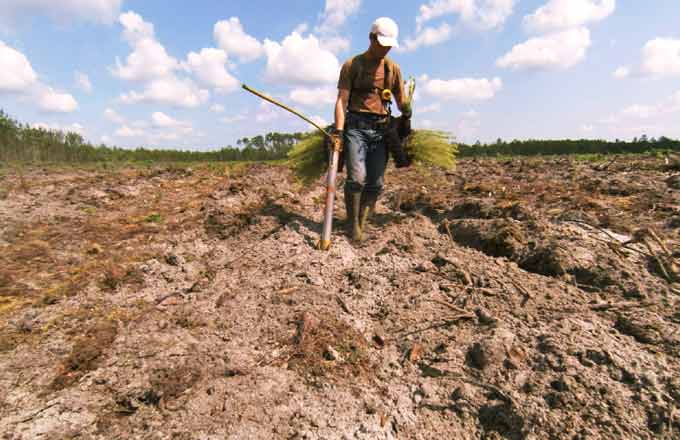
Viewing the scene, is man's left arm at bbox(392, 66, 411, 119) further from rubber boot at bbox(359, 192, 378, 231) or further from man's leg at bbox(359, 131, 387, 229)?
rubber boot at bbox(359, 192, 378, 231)

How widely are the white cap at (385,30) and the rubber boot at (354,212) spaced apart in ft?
4.56

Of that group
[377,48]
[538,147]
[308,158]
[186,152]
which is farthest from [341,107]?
[186,152]

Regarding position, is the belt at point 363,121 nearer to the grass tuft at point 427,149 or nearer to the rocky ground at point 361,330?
the grass tuft at point 427,149

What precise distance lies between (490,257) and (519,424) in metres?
1.41

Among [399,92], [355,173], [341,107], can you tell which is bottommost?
[355,173]

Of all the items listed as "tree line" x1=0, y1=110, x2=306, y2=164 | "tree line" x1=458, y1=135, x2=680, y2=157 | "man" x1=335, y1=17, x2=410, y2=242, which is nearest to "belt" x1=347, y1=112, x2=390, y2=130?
"man" x1=335, y1=17, x2=410, y2=242

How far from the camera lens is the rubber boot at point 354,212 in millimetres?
3495

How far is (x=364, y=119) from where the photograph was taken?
3.62 metres

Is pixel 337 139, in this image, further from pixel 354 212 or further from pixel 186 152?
pixel 186 152

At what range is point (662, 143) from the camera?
752 inches

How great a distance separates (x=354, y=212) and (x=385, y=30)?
170 centimetres

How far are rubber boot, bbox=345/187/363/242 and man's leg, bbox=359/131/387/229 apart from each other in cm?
15

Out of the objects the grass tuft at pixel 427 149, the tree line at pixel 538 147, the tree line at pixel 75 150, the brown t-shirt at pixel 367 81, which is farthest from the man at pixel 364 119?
the tree line at pixel 538 147

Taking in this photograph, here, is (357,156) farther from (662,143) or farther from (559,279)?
(662,143)
